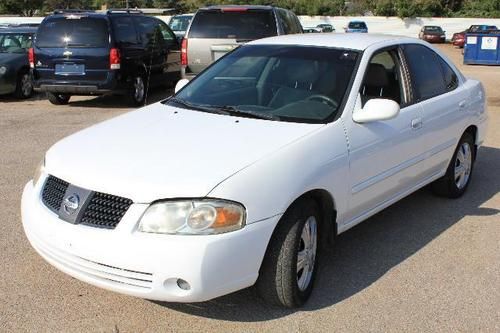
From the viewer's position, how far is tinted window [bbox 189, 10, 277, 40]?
410 inches

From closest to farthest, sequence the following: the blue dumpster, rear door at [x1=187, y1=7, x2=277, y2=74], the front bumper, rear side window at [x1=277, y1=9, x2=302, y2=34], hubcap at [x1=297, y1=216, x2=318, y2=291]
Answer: the front bumper → hubcap at [x1=297, y1=216, x2=318, y2=291] → rear door at [x1=187, y1=7, x2=277, y2=74] → rear side window at [x1=277, y1=9, x2=302, y2=34] → the blue dumpster

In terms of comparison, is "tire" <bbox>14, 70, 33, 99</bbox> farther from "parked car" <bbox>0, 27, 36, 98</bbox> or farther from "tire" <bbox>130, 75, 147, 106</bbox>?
"tire" <bbox>130, 75, 147, 106</bbox>

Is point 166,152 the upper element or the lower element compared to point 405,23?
upper

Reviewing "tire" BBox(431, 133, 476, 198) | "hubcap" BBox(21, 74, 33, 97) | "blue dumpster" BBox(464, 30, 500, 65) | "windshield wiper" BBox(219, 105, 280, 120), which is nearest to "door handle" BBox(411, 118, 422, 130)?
"tire" BBox(431, 133, 476, 198)

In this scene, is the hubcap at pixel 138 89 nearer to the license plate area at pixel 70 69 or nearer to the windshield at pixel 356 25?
the license plate area at pixel 70 69

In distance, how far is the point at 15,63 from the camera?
12.7 metres

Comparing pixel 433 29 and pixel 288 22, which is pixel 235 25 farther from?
pixel 433 29

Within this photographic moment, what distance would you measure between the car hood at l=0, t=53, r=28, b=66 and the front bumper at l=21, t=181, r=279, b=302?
33.8 feet

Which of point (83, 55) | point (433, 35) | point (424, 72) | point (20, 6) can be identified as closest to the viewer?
point (424, 72)

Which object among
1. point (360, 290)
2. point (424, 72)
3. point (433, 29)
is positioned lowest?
point (433, 29)

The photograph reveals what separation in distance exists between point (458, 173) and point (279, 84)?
7.79 feet

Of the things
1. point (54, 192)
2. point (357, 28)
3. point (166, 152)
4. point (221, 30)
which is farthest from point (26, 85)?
point (357, 28)

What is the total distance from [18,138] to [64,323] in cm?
592

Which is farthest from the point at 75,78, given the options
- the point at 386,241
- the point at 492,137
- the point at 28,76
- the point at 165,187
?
the point at 165,187
